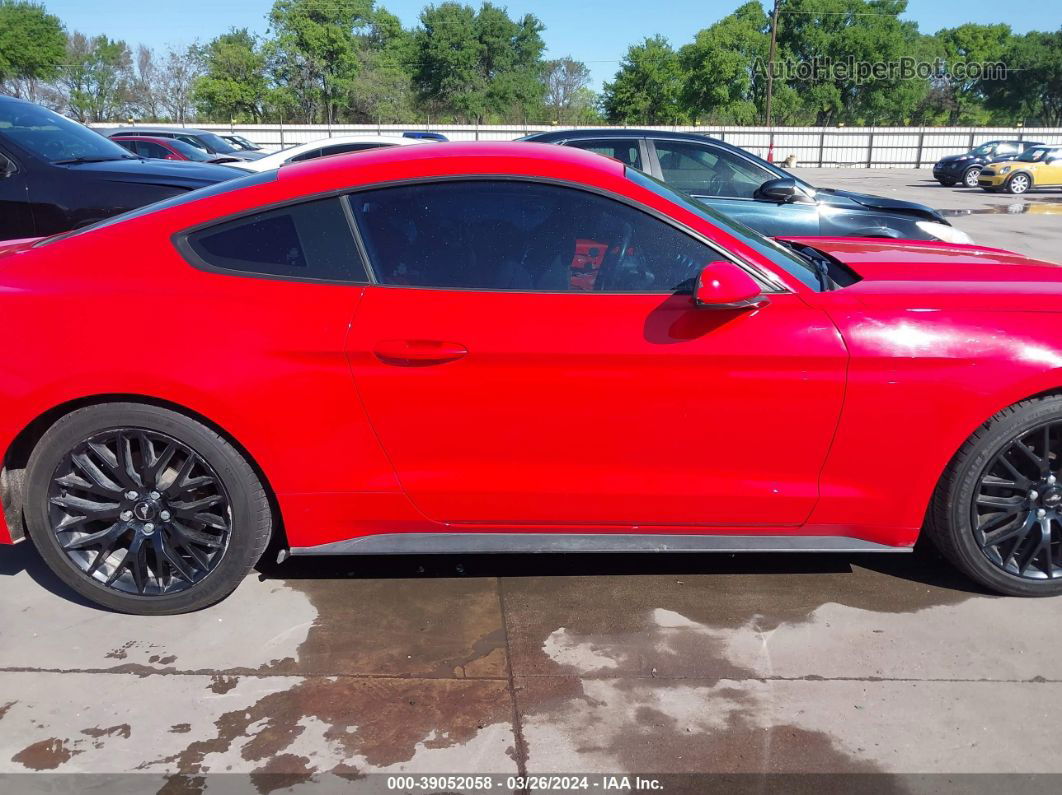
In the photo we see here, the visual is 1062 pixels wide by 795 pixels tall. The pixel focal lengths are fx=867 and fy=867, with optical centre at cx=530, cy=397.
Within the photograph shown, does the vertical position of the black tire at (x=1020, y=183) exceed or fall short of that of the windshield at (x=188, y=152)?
it exceeds it

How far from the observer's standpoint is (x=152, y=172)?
6.35 m

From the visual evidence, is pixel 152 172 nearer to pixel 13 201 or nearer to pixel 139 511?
pixel 13 201

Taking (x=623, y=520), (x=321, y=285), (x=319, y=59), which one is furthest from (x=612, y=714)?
(x=319, y=59)

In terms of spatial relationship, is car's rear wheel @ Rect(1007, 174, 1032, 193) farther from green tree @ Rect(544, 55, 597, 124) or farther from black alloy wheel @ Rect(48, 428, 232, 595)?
green tree @ Rect(544, 55, 597, 124)

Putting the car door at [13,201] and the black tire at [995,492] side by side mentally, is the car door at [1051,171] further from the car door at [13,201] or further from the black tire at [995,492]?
the car door at [13,201]

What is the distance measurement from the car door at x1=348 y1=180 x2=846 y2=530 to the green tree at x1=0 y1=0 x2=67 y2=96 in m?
67.3

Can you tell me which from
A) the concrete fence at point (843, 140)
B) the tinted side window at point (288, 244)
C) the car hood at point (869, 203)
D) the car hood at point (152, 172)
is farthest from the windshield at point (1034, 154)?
the tinted side window at point (288, 244)

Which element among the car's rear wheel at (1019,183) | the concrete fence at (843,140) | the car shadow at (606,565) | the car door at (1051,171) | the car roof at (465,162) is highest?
the concrete fence at (843,140)

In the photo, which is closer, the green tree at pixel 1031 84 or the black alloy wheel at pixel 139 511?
the black alloy wheel at pixel 139 511

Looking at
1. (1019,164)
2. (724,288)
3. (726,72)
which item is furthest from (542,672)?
(726,72)

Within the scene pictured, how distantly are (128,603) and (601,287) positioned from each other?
2.06 meters

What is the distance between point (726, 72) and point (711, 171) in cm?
6144

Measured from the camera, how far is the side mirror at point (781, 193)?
7.20 meters

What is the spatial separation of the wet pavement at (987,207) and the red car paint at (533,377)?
35.7 ft
